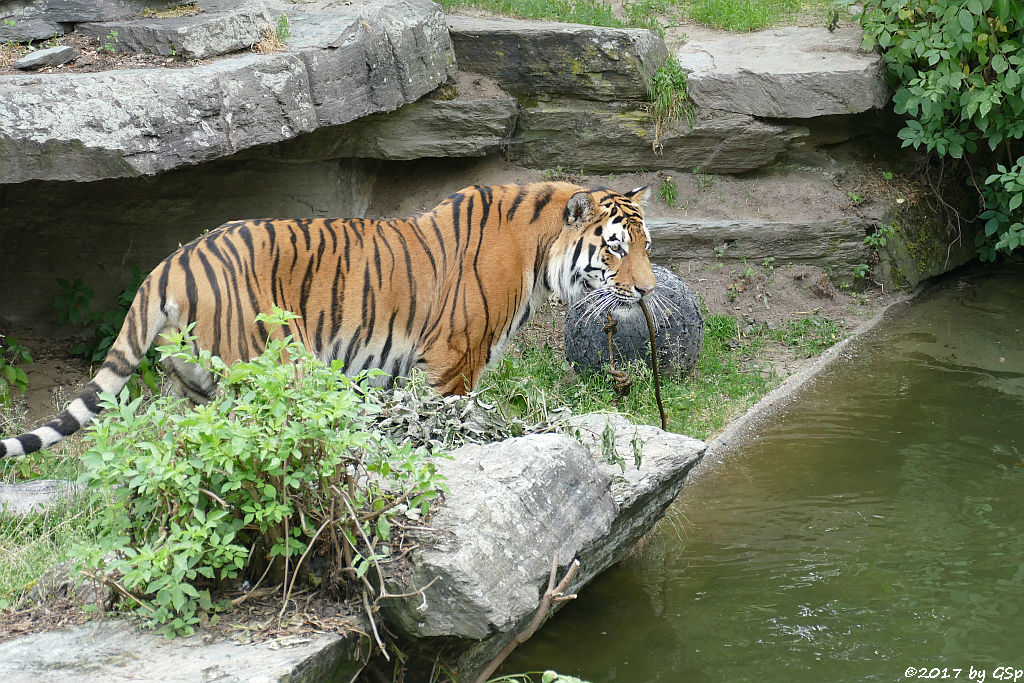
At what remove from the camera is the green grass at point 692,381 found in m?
6.10

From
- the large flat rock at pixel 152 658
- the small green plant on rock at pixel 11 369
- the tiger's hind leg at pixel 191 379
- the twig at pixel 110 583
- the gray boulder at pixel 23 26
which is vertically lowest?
the small green plant on rock at pixel 11 369

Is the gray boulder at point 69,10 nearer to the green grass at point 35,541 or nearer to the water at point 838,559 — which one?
the green grass at point 35,541

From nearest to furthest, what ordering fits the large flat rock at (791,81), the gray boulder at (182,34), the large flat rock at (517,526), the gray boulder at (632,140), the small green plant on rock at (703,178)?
the large flat rock at (517,526)
the gray boulder at (182,34)
the large flat rock at (791,81)
the gray boulder at (632,140)
the small green plant on rock at (703,178)

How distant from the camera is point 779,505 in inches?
222

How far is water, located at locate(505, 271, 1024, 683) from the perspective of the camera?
4.32m

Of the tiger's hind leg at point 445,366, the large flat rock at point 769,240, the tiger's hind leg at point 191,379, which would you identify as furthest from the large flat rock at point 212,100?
the large flat rock at point 769,240

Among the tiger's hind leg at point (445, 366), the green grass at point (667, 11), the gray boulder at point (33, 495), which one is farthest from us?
the green grass at point (667, 11)

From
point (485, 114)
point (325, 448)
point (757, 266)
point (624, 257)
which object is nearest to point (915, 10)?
point (757, 266)

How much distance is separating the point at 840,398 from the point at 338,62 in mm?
4174

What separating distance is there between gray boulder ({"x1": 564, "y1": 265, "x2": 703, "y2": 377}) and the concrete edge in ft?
2.09

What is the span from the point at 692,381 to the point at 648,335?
1.97ft

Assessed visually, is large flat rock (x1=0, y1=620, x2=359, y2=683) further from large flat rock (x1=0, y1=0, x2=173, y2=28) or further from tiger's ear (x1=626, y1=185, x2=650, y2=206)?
large flat rock (x1=0, y1=0, x2=173, y2=28)

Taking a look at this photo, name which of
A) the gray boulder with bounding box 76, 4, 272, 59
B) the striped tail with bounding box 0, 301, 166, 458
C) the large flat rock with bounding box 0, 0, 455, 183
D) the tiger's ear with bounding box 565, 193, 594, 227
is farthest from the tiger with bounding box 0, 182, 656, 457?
the gray boulder with bounding box 76, 4, 272, 59

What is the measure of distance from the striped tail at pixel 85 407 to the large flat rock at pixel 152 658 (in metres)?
0.89
